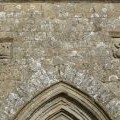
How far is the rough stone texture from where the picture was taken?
22.9 feet

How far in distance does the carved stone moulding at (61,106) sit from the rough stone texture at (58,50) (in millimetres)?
103

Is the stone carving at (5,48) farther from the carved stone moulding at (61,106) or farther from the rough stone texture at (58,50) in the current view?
the carved stone moulding at (61,106)

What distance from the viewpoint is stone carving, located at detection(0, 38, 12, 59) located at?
7.13 metres

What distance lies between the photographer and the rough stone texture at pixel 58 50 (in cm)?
699

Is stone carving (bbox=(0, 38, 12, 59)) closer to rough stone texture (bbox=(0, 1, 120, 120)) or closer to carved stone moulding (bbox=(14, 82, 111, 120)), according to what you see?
rough stone texture (bbox=(0, 1, 120, 120))

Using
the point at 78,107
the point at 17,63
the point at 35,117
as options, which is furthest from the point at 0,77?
the point at 78,107

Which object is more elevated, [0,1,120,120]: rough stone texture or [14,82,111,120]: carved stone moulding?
[0,1,120,120]: rough stone texture

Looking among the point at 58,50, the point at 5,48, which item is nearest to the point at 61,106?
the point at 58,50

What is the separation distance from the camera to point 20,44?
23.7ft

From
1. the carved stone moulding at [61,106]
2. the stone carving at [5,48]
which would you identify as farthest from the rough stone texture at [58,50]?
the carved stone moulding at [61,106]

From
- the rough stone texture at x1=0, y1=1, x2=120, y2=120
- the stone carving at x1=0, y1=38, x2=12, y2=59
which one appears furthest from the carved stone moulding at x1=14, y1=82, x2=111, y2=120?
the stone carving at x1=0, y1=38, x2=12, y2=59

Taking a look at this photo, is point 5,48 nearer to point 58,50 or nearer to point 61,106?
point 58,50

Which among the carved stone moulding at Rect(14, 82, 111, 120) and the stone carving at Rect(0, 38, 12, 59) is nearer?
the carved stone moulding at Rect(14, 82, 111, 120)

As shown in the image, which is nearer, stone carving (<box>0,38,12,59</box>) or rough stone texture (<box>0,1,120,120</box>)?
rough stone texture (<box>0,1,120,120</box>)
